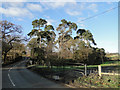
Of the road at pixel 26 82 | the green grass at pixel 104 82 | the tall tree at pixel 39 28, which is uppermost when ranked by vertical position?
the tall tree at pixel 39 28

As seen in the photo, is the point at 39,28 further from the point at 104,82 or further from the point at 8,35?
the point at 104,82

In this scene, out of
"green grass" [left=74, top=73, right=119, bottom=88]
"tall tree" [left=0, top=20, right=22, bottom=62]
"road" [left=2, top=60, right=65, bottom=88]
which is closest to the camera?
"green grass" [left=74, top=73, right=119, bottom=88]

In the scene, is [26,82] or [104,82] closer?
[104,82]

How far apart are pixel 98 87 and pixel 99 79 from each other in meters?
0.84

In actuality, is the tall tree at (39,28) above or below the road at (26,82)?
above

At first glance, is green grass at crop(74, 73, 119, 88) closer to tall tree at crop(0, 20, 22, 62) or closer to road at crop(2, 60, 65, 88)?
road at crop(2, 60, 65, 88)

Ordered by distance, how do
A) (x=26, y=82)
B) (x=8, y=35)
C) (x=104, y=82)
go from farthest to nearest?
(x=8, y=35), (x=26, y=82), (x=104, y=82)

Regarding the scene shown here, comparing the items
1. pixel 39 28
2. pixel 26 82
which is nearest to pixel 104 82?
pixel 26 82

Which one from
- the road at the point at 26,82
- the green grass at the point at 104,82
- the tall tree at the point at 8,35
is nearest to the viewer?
the green grass at the point at 104,82

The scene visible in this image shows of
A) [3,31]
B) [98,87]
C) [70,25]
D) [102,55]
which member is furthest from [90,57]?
[98,87]

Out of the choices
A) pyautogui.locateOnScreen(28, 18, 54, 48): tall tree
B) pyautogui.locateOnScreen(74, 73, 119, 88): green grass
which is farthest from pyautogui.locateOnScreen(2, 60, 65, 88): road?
pyautogui.locateOnScreen(28, 18, 54, 48): tall tree

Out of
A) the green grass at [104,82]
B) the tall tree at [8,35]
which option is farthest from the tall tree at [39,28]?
the green grass at [104,82]

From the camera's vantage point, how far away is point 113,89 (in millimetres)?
5934

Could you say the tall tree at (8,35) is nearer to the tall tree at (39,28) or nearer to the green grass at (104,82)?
the tall tree at (39,28)
